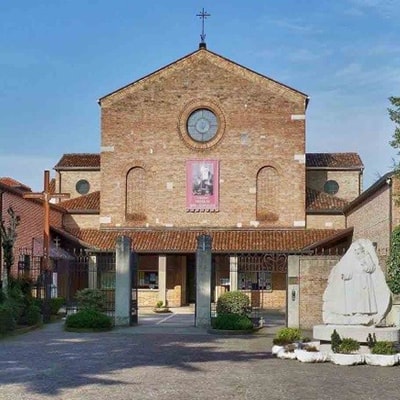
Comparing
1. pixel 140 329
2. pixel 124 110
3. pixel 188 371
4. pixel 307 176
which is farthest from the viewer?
pixel 307 176

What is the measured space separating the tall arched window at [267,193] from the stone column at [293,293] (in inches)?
577

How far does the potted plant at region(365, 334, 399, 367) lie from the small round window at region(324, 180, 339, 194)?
2807 cm

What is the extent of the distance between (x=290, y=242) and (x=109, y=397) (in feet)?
86.8

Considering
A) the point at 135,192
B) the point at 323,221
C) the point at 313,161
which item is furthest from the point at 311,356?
the point at 313,161

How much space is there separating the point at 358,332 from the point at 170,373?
14.7 feet

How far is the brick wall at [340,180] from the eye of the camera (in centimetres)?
4238

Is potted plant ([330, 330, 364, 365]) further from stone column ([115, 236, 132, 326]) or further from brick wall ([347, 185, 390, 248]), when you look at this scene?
brick wall ([347, 185, 390, 248])

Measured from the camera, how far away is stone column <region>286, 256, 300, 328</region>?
23078mm

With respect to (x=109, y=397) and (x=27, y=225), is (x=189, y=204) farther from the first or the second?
(x=109, y=397)

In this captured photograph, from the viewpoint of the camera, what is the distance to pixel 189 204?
3838cm

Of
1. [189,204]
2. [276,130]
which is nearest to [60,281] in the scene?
[189,204]

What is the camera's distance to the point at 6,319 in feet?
66.5

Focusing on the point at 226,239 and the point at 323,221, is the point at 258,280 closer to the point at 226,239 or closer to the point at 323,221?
the point at 226,239

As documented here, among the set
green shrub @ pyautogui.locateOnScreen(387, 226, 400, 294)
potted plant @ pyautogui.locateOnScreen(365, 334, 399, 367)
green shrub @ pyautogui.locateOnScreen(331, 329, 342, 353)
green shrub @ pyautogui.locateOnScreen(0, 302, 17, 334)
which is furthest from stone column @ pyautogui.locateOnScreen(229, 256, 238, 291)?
potted plant @ pyautogui.locateOnScreen(365, 334, 399, 367)
